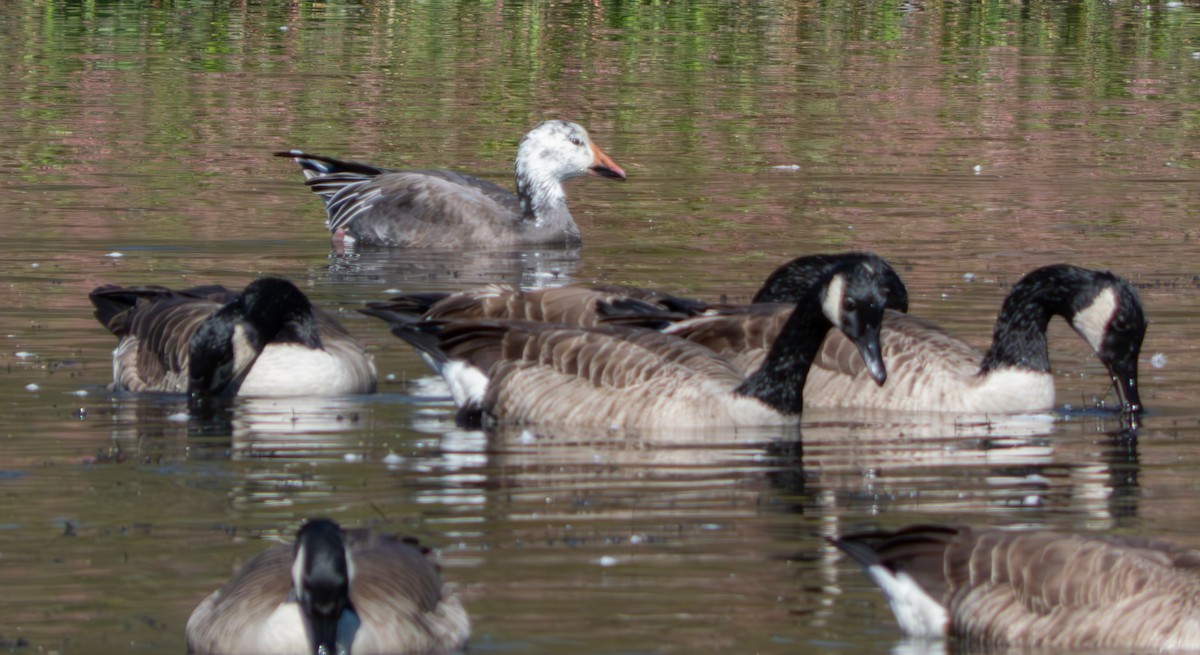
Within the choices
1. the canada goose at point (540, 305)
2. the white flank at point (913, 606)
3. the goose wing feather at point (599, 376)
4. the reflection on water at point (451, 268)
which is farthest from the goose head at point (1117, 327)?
the reflection on water at point (451, 268)

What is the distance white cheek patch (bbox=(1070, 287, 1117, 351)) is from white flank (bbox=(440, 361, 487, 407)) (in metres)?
3.25

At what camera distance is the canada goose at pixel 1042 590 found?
749 cm

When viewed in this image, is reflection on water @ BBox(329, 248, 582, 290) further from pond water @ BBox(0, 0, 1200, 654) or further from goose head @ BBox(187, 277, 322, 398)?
goose head @ BBox(187, 277, 322, 398)

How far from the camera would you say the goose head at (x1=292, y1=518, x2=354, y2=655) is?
6.89 metres

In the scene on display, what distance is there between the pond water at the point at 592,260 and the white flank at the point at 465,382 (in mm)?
211

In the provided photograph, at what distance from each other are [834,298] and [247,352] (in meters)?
3.30

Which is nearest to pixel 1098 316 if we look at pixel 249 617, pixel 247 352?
pixel 247 352

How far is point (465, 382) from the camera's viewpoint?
39.5 feet

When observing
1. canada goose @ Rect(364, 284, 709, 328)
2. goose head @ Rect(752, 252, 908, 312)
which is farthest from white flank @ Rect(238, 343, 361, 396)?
goose head @ Rect(752, 252, 908, 312)

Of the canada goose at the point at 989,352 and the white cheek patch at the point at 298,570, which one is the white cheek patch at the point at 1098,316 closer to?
the canada goose at the point at 989,352

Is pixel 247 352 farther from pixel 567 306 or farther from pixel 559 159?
pixel 559 159

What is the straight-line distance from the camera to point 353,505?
978 cm

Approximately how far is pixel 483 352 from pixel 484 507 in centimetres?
235

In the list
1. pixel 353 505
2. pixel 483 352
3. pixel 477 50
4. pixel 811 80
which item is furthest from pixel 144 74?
pixel 353 505
